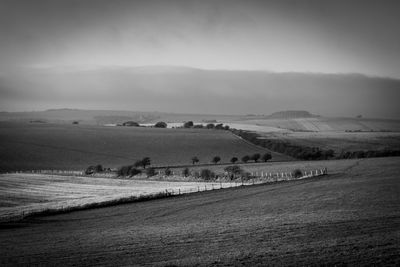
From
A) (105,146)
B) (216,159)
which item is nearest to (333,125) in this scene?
(216,159)

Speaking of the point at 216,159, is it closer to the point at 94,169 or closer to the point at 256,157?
the point at 256,157

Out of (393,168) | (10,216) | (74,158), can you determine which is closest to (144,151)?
(74,158)

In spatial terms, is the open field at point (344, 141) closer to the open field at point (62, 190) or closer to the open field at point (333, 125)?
the open field at point (333, 125)

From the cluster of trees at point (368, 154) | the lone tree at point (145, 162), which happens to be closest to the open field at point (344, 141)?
the cluster of trees at point (368, 154)

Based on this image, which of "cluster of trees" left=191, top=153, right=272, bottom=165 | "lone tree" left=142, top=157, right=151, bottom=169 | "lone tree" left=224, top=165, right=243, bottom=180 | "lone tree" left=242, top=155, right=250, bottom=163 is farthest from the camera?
"lone tree" left=242, top=155, right=250, bottom=163

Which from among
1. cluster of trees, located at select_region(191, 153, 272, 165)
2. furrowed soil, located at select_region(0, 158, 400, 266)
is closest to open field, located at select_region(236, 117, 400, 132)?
cluster of trees, located at select_region(191, 153, 272, 165)

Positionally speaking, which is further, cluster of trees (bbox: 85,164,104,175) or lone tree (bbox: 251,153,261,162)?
lone tree (bbox: 251,153,261,162)

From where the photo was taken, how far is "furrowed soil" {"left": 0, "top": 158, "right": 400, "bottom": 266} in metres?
17.9

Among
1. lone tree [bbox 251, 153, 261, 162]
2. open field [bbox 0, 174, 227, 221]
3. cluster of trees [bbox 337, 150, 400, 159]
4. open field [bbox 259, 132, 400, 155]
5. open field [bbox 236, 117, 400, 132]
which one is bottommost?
open field [bbox 0, 174, 227, 221]

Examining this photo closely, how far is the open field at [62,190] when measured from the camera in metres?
38.5

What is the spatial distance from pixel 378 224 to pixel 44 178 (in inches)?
1892

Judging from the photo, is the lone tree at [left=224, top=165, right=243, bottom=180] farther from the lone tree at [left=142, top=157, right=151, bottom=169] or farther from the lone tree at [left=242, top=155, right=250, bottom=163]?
the lone tree at [left=142, top=157, right=151, bottom=169]

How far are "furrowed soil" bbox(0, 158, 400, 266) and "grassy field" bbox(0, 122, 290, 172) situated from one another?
42.7 m

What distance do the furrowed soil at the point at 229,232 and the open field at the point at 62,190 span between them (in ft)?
13.6
